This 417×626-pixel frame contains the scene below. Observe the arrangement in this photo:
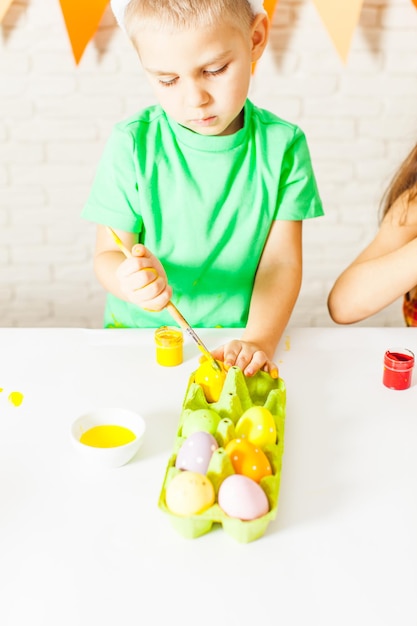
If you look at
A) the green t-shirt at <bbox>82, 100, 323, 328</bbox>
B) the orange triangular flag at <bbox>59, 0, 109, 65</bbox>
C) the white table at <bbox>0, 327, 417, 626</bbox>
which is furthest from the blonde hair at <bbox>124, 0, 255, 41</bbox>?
the orange triangular flag at <bbox>59, 0, 109, 65</bbox>

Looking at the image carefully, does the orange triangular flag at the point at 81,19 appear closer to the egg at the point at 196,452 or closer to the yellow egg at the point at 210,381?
the yellow egg at the point at 210,381

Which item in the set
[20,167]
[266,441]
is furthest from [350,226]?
[266,441]

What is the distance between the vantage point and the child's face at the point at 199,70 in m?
1.00

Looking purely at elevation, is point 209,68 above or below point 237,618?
above

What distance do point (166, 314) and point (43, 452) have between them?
555 millimetres

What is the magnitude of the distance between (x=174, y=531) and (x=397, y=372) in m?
0.47

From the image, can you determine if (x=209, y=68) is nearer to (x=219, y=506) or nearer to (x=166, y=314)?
(x=166, y=314)

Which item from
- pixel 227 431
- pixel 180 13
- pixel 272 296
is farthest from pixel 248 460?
pixel 180 13

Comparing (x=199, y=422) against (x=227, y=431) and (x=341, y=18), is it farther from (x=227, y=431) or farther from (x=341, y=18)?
(x=341, y=18)

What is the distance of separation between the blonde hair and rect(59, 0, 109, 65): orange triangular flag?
1.09 metres

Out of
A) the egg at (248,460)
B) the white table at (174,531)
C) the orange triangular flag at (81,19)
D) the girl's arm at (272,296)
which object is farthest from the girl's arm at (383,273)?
the orange triangular flag at (81,19)

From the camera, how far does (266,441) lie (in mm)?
815

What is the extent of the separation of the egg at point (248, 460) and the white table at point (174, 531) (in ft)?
0.17

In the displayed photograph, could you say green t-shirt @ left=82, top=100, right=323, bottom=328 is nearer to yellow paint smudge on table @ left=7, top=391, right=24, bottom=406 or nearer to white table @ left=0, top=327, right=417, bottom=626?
white table @ left=0, top=327, right=417, bottom=626
